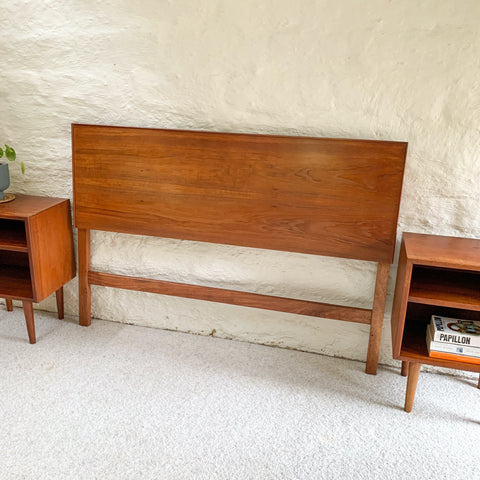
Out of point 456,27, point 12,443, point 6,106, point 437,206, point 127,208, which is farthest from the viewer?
point 6,106

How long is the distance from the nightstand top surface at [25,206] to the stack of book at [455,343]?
1829 millimetres

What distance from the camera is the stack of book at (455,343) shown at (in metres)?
1.92

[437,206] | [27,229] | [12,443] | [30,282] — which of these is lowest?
[12,443]

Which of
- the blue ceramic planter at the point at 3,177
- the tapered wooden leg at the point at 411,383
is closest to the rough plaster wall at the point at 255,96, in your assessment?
the blue ceramic planter at the point at 3,177

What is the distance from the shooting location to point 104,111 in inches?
94.0

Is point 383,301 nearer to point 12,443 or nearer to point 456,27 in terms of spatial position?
point 456,27

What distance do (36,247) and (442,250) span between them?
1.80 m

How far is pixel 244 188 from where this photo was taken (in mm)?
2184

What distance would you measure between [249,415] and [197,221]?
34.7 inches

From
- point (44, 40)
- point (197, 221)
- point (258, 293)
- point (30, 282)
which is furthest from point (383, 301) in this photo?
point (44, 40)

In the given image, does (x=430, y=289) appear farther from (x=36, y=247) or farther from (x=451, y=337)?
(x=36, y=247)

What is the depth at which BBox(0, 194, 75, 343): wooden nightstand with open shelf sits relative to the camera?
7.48 ft

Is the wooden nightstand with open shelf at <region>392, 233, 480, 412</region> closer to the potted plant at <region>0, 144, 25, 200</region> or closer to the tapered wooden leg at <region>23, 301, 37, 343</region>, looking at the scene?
the tapered wooden leg at <region>23, 301, 37, 343</region>

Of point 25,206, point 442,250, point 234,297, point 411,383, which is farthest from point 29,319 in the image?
point 442,250
